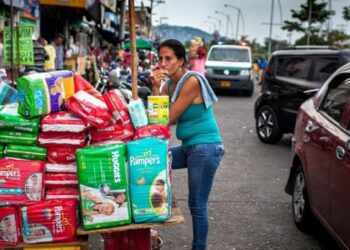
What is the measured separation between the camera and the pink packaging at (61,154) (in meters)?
3.26

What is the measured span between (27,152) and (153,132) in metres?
0.81

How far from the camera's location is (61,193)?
3260 mm

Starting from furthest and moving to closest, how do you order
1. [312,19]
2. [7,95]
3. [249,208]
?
[312,19] → [249,208] → [7,95]

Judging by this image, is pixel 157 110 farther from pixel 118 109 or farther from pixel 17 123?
pixel 17 123

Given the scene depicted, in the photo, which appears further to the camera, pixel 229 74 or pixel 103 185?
pixel 229 74

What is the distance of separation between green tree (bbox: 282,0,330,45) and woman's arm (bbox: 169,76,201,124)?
52241mm

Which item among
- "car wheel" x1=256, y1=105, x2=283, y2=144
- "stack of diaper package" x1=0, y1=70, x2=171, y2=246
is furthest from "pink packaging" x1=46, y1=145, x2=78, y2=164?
"car wheel" x1=256, y1=105, x2=283, y2=144

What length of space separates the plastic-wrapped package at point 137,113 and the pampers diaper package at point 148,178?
0.64 feet

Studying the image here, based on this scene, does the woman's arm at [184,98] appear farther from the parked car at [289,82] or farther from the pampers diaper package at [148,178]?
the parked car at [289,82]

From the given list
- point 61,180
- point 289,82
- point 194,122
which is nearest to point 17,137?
point 61,180

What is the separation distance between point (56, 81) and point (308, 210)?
2801mm

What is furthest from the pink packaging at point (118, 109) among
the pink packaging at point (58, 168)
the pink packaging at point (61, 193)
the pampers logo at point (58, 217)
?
the pampers logo at point (58, 217)

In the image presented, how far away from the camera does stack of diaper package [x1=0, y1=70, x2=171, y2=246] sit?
3.11 metres

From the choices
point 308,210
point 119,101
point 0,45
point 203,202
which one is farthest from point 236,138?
point 119,101
